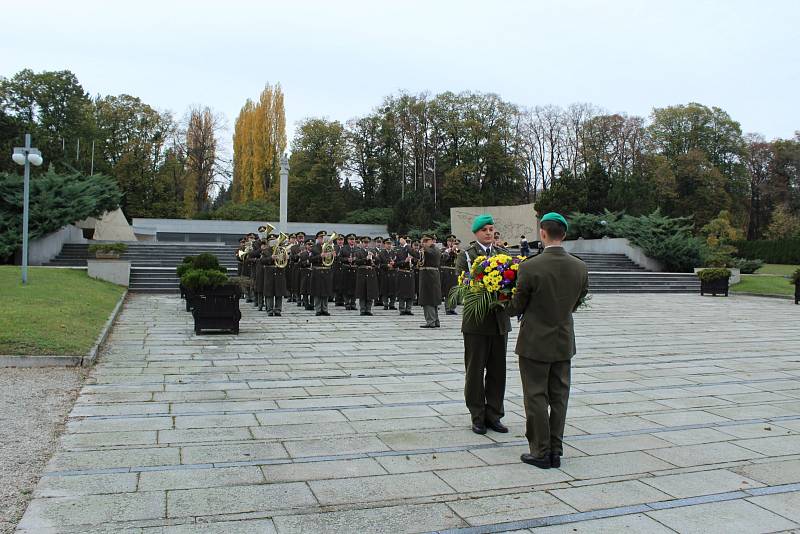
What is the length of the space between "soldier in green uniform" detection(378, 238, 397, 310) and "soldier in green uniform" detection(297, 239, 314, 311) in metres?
1.77

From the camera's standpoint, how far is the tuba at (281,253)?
48.5ft

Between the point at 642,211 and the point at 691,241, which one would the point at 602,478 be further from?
the point at 642,211

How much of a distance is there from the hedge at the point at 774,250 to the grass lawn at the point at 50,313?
4246cm

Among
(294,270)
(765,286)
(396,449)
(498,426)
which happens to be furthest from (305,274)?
(765,286)

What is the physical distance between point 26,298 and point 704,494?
39.9 ft

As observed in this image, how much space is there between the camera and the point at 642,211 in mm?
42094

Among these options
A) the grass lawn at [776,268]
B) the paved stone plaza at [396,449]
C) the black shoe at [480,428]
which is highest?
the grass lawn at [776,268]

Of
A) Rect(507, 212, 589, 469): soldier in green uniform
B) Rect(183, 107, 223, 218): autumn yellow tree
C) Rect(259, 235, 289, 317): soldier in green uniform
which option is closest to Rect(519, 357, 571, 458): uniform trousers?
Rect(507, 212, 589, 469): soldier in green uniform

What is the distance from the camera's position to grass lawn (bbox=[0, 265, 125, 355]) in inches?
342

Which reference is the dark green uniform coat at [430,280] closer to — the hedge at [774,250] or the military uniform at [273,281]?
the military uniform at [273,281]

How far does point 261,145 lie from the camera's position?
64750 millimetres

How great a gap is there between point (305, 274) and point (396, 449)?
11.3 m

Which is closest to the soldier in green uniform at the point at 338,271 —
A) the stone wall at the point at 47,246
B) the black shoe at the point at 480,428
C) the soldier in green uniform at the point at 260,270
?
the soldier in green uniform at the point at 260,270

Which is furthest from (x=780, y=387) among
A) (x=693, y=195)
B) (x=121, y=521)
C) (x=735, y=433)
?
(x=693, y=195)
